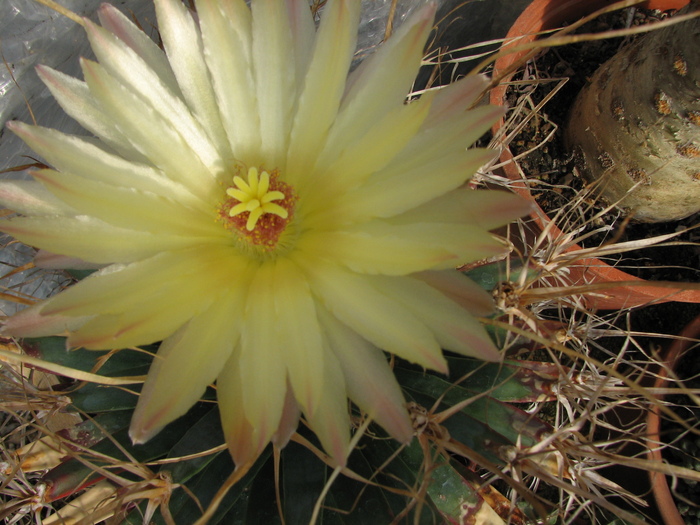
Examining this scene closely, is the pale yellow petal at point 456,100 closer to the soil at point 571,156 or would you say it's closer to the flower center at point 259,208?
the flower center at point 259,208

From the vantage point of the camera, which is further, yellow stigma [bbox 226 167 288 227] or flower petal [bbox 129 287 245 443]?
yellow stigma [bbox 226 167 288 227]

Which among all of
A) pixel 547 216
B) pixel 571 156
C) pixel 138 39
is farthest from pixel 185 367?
pixel 571 156

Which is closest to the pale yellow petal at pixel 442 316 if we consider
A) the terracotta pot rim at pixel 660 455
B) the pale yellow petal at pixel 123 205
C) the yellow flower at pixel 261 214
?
the yellow flower at pixel 261 214

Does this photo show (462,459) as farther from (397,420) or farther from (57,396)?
(57,396)

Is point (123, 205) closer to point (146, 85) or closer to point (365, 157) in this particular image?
point (146, 85)

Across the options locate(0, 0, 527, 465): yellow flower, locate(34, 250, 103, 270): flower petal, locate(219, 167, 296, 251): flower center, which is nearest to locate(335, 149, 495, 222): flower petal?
locate(0, 0, 527, 465): yellow flower

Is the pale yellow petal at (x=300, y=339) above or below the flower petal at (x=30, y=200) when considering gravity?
below

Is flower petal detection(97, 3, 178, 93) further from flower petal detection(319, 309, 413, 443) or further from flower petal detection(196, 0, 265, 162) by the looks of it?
flower petal detection(319, 309, 413, 443)

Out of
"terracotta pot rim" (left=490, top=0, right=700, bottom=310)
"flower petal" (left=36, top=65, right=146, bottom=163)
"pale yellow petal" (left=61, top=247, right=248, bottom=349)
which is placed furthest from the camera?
"terracotta pot rim" (left=490, top=0, right=700, bottom=310)
